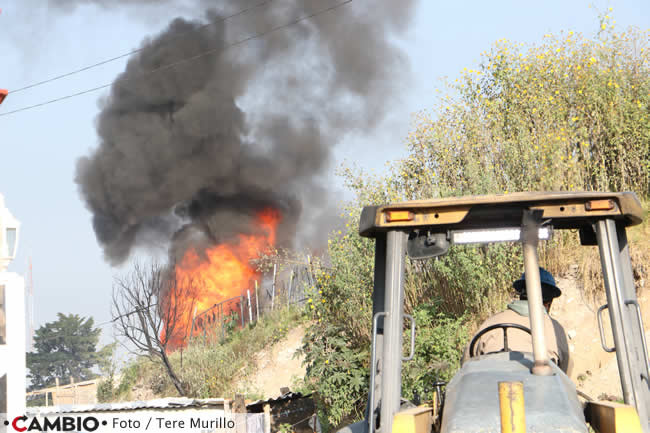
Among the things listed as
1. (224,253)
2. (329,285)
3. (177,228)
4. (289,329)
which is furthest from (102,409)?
(177,228)

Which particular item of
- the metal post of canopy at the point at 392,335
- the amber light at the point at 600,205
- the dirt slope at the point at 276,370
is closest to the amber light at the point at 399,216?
the metal post of canopy at the point at 392,335

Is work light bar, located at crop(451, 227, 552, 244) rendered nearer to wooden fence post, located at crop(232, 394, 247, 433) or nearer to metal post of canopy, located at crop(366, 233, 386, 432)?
metal post of canopy, located at crop(366, 233, 386, 432)

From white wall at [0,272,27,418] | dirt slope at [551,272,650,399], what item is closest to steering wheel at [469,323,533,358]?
dirt slope at [551,272,650,399]

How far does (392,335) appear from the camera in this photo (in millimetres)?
4242

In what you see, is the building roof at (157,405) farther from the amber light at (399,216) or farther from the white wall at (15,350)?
the amber light at (399,216)

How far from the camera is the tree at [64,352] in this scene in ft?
172

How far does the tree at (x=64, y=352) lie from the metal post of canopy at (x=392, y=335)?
51.4 m

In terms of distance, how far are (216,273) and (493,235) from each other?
2595cm

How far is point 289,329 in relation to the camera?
2292 centimetres

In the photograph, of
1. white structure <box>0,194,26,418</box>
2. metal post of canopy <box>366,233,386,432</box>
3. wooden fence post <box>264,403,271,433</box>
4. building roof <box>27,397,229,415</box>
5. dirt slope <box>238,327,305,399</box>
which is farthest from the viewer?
dirt slope <box>238,327,305,399</box>

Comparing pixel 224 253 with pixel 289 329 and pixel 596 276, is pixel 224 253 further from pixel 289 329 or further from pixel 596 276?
pixel 596 276

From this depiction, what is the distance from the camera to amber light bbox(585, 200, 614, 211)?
408cm

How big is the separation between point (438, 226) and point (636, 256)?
927cm

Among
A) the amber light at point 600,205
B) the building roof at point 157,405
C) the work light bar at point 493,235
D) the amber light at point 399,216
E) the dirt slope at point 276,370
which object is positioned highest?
the amber light at point 399,216
